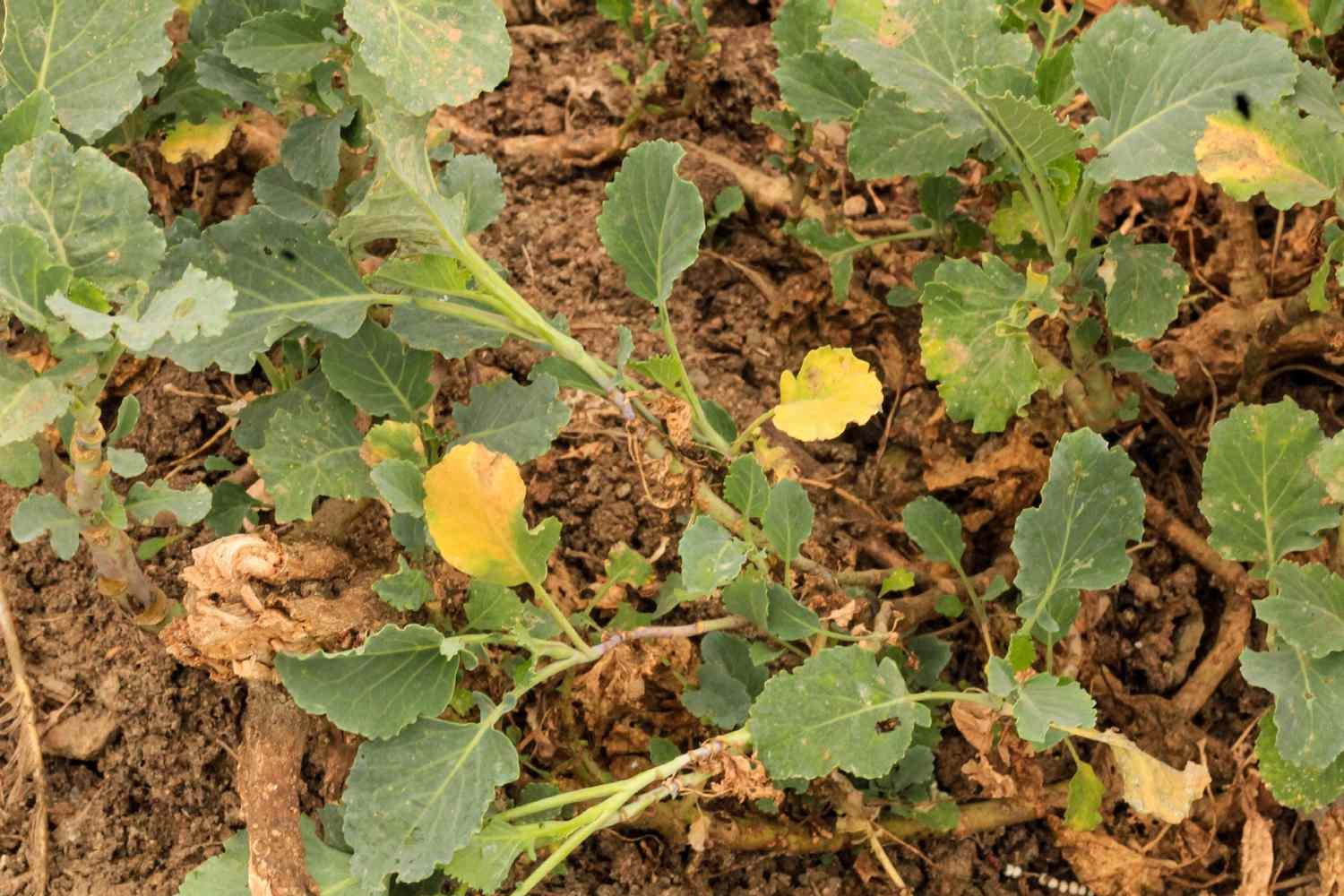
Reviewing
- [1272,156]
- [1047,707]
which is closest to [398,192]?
[1047,707]

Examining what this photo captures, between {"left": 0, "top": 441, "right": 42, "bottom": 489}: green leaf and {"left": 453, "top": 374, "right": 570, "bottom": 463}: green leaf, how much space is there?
490 millimetres

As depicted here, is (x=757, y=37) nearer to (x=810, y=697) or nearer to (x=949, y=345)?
(x=949, y=345)

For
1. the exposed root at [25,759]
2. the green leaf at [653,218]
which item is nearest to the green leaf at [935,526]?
the green leaf at [653,218]

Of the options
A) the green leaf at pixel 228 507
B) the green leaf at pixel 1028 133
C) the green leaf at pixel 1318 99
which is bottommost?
the green leaf at pixel 228 507

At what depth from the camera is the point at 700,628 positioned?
177 cm

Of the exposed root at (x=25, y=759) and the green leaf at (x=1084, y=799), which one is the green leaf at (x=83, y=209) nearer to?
the exposed root at (x=25, y=759)

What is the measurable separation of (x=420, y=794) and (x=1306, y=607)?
109 centimetres

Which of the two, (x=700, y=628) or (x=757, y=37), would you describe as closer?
(x=700, y=628)

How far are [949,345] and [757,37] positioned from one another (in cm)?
98

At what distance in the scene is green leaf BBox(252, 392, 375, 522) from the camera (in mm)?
1597

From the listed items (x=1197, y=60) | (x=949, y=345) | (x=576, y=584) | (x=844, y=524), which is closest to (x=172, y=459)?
(x=576, y=584)

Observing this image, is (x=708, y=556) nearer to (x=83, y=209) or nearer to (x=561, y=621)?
(x=561, y=621)

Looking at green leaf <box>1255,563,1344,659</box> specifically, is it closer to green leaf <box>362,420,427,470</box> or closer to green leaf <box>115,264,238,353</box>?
green leaf <box>362,420,427,470</box>

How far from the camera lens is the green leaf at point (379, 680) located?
1456 millimetres
